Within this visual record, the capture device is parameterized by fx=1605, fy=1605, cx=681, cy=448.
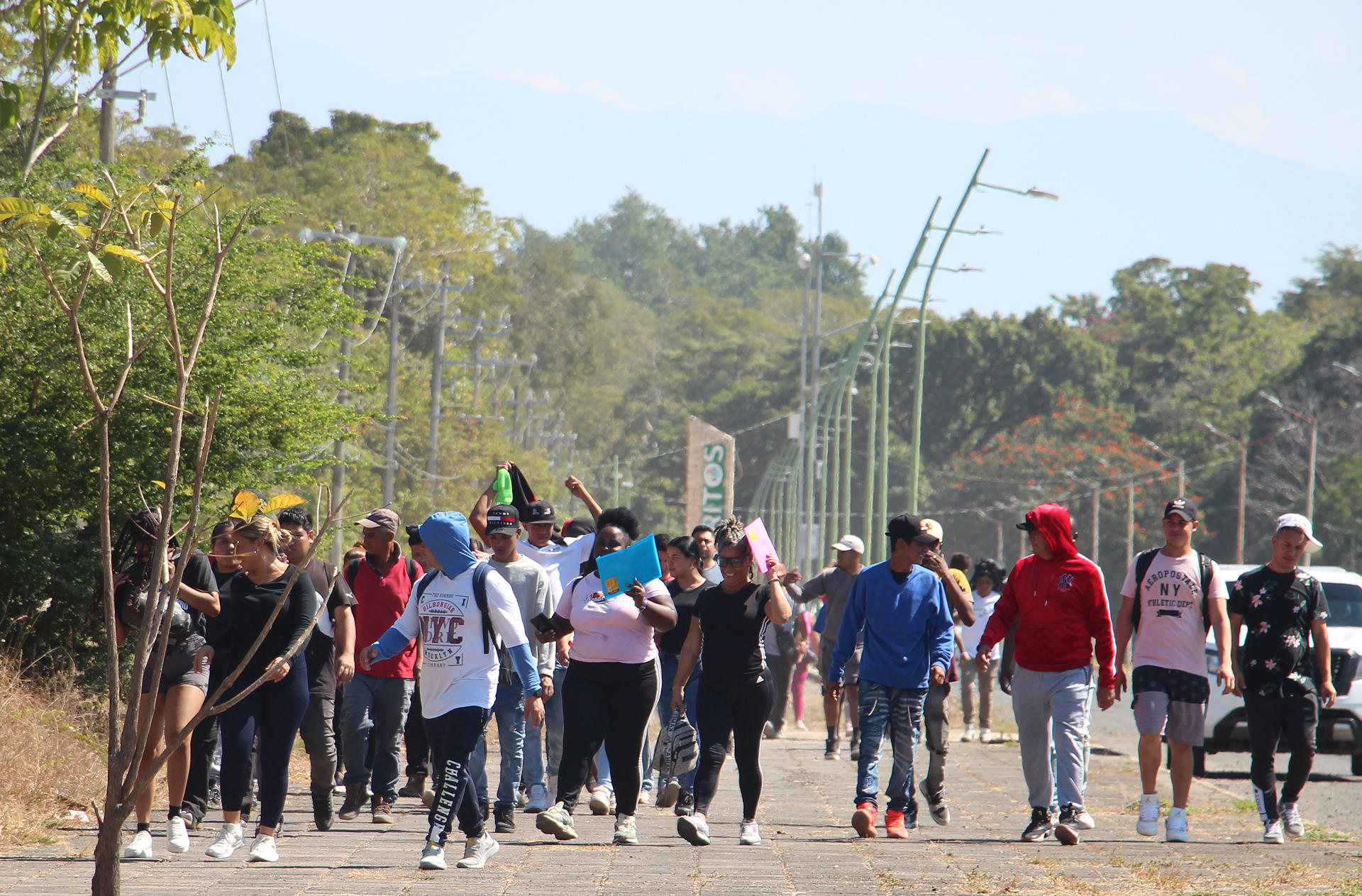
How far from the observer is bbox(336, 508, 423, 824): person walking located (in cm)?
981

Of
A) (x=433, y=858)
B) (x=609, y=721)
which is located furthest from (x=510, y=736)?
(x=433, y=858)

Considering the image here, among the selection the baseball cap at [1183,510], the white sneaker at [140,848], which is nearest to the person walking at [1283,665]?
the baseball cap at [1183,510]

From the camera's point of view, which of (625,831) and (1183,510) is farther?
(1183,510)

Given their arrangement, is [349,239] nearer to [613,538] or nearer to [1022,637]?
[613,538]

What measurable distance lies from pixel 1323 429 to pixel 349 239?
46.9 metres

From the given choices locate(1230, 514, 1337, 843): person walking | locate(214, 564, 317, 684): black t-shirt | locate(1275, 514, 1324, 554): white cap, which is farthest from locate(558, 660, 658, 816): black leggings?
locate(1275, 514, 1324, 554): white cap

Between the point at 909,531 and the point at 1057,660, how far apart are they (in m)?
1.10

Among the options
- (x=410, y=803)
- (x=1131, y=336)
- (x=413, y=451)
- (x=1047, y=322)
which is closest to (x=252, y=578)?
(x=410, y=803)

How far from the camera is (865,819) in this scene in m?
9.25

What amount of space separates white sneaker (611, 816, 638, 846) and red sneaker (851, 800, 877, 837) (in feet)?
4.36

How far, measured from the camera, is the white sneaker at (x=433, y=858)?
770 cm

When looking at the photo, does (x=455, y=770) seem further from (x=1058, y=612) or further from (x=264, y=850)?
(x=1058, y=612)

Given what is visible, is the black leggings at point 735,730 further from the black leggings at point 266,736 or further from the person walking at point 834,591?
the person walking at point 834,591

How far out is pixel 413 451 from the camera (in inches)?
2063
